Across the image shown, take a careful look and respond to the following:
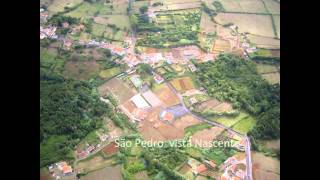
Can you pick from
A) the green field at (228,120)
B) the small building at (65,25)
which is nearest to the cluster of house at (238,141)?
the green field at (228,120)

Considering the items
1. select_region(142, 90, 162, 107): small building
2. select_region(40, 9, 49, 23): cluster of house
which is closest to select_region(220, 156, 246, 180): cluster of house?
select_region(142, 90, 162, 107): small building

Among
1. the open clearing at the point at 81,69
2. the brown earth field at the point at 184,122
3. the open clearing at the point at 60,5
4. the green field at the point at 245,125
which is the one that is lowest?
the green field at the point at 245,125

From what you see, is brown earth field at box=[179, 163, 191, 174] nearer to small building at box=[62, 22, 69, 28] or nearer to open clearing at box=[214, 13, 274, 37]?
open clearing at box=[214, 13, 274, 37]

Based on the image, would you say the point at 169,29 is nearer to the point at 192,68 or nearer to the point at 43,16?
the point at 192,68

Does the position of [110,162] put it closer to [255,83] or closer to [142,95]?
[142,95]

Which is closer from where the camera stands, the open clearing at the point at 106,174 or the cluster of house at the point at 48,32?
the open clearing at the point at 106,174

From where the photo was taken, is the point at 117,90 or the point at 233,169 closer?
the point at 233,169

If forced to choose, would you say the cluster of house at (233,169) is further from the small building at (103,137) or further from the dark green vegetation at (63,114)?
the dark green vegetation at (63,114)

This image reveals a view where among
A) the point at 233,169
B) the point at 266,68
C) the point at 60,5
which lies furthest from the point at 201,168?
the point at 60,5
